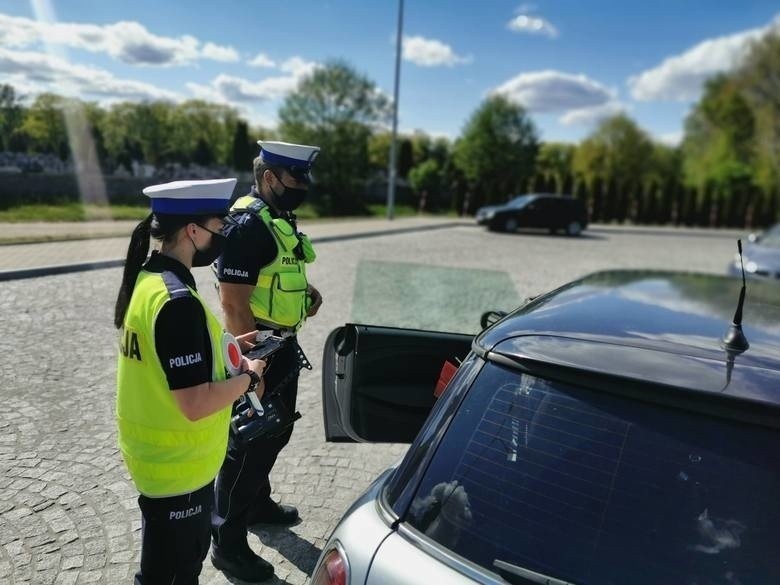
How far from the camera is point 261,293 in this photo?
2.75 metres

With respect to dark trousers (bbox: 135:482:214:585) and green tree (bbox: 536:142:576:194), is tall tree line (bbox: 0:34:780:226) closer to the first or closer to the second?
green tree (bbox: 536:142:576:194)

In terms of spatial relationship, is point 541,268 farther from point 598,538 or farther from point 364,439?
point 598,538

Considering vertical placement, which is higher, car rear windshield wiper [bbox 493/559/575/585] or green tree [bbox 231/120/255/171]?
green tree [bbox 231/120/255/171]

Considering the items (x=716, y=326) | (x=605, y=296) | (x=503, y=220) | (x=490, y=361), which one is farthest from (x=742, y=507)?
(x=503, y=220)

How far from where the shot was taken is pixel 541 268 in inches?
521

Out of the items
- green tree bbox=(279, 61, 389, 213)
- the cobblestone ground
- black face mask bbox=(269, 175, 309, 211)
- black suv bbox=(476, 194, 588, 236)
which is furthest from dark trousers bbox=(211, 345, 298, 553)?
green tree bbox=(279, 61, 389, 213)

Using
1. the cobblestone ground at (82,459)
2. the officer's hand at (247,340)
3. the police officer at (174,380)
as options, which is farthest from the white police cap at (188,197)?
the cobblestone ground at (82,459)

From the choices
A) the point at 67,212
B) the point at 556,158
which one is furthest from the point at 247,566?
the point at 556,158

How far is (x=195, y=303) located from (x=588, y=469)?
121cm

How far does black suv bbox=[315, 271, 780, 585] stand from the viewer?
50.7 inches

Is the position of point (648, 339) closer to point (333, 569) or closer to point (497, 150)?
point (333, 569)

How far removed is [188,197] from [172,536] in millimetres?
1126

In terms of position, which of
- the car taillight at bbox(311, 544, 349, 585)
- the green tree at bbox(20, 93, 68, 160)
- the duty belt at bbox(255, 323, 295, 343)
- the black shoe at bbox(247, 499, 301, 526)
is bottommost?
the black shoe at bbox(247, 499, 301, 526)

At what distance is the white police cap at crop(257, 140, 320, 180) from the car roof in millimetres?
1313
